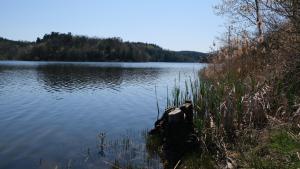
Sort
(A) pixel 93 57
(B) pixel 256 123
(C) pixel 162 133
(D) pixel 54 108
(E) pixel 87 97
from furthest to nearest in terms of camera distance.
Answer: (A) pixel 93 57 → (E) pixel 87 97 → (D) pixel 54 108 → (C) pixel 162 133 → (B) pixel 256 123

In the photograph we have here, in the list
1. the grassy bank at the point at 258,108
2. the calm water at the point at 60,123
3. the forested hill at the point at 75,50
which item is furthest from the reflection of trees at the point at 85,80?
the forested hill at the point at 75,50

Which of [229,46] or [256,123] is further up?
[229,46]

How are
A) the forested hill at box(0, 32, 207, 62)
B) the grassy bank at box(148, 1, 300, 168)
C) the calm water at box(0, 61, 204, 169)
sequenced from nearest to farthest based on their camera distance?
the grassy bank at box(148, 1, 300, 168), the calm water at box(0, 61, 204, 169), the forested hill at box(0, 32, 207, 62)

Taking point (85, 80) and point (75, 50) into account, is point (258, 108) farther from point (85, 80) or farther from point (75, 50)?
point (75, 50)

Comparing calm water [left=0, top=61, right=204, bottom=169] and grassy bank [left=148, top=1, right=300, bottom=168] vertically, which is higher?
grassy bank [left=148, top=1, right=300, bottom=168]

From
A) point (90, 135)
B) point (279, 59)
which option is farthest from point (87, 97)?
point (279, 59)

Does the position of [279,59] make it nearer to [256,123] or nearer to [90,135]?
[256,123]

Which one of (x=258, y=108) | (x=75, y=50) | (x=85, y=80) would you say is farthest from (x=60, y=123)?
(x=75, y=50)

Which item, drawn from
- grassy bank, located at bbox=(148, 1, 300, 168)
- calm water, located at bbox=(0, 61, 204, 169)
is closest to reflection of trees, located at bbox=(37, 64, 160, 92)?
calm water, located at bbox=(0, 61, 204, 169)

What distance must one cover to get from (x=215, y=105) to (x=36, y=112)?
37.7ft

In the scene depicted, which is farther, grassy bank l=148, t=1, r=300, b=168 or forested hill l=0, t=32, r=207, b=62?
forested hill l=0, t=32, r=207, b=62

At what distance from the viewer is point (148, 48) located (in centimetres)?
19725

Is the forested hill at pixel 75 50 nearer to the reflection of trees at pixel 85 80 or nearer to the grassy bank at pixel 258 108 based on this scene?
the reflection of trees at pixel 85 80

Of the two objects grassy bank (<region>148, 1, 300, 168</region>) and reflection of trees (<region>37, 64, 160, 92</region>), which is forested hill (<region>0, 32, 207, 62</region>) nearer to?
reflection of trees (<region>37, 64, 160, 92</region>)
